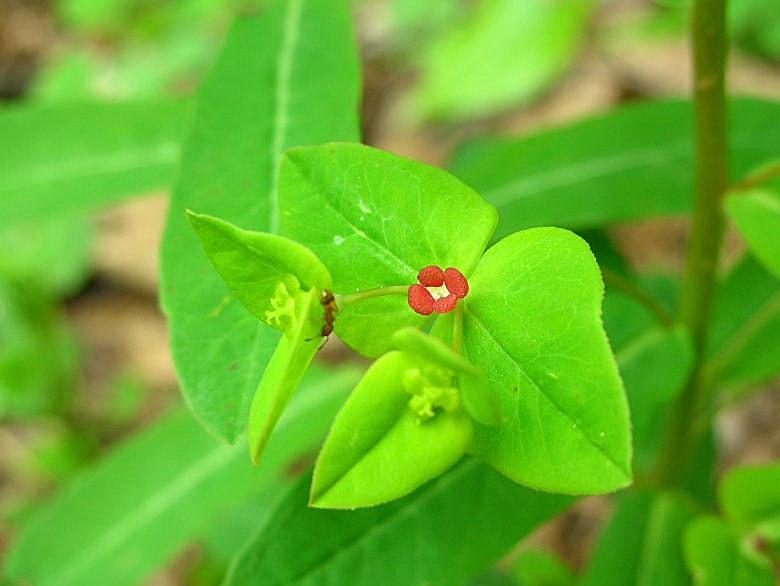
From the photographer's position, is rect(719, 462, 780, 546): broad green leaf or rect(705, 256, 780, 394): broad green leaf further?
rect(705, 256, 780, 394): broad green leaf

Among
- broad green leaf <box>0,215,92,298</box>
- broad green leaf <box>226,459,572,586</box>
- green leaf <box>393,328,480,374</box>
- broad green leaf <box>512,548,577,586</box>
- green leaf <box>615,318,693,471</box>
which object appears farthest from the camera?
broad green leaf <box>0,215,92,298</box>

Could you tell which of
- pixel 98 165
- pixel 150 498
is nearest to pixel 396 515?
pixel 150 498

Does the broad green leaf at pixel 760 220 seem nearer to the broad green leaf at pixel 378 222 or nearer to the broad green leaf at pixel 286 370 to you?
the broad green leaf at pixel 378 222

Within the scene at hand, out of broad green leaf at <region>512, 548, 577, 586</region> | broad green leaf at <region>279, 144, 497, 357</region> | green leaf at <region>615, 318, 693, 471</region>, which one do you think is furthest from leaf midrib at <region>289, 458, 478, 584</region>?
broad green leaf at <region>512, 548, 577, 586</region>

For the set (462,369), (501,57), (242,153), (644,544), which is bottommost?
(501,57)

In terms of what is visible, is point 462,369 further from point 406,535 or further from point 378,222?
point 406,535

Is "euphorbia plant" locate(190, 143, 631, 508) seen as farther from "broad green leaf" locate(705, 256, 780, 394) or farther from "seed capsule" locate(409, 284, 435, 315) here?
"broad green leaf" locate(705, 256, 780, 394)

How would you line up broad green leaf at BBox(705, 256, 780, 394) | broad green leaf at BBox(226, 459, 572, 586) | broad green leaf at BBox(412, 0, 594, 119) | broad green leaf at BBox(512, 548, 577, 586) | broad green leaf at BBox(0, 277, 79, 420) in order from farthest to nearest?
broad green leaf at BBox(412, 0, 594, 119)
broad green leaf at BBox(0, 277, 79, 420)
broad green leaf at BBox(512, 548, 577, 586)
broad green leaf at BBox(705, 256, 780, 394)
broad green leaf at BBox(226, 459, 572, 586)
